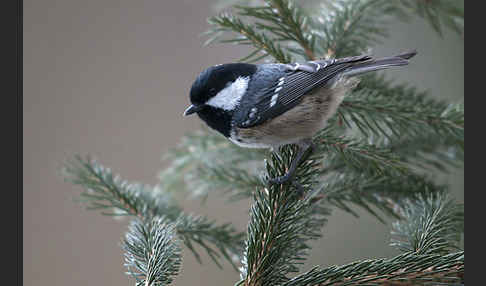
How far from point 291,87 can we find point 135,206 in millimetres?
489

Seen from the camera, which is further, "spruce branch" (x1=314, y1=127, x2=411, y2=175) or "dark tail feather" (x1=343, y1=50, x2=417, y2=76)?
"dark tail feather" (x1=343, y1=50, x2=417, y2=76)

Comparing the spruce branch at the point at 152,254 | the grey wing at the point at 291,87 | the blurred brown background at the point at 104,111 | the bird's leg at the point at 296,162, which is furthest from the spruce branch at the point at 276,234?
the blurred brown background at the point at 104,111

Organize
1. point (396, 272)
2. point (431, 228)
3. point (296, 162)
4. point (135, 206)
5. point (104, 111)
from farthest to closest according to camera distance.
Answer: point (104, 111) → point (135, 206) → point (296, 162) → point (431, 228) → point (396, 272)

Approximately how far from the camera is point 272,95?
1101 millimetres

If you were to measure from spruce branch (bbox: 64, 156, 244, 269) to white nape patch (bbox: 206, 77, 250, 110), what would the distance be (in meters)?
0.29

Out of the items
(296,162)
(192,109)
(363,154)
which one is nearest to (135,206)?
(192,109)

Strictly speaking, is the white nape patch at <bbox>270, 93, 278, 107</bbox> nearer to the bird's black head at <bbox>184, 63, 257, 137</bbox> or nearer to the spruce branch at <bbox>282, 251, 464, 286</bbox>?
the bird's black head at <bbox>184, 63, 257, 137</bbox>

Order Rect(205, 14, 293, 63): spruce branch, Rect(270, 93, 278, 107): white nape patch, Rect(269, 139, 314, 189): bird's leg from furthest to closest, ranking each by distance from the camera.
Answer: Rect(270, 93, 278, 107): white nape patch < Rect(205, 14, 293, 63): spruce branch < Rect(269, 139, 314, 189): bird's leg

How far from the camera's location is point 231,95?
42.7 inches

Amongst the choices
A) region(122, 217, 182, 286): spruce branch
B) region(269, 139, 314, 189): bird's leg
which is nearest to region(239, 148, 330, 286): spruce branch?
region(269, 139, 314, 189): bird's leg

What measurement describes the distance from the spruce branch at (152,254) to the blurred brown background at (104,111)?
4.13ft

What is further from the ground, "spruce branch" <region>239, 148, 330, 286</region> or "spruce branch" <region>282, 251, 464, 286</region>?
"spruce branch" <region>239, 148, 330, 286</region>

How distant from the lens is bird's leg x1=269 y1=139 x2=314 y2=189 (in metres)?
0.88

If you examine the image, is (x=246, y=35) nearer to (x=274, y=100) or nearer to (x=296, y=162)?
(x=274, y=100)
